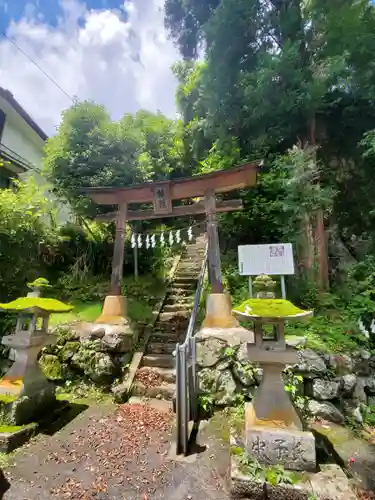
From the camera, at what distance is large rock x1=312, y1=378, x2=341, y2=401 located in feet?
17.2

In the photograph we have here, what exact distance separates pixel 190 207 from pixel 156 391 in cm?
436

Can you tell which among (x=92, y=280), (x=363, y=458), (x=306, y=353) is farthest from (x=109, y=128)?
(x=363, y=458)

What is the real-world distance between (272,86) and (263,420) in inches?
344

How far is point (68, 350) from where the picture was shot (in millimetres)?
6613

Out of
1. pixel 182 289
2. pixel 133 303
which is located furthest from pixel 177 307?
pixel 133 303

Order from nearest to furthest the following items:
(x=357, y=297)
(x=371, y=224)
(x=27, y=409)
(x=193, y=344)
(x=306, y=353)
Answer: (x=27, y=409) → (x=193, y=344) → (x=306, y=353) → (x=357, y=297) → (x=371, y=224)

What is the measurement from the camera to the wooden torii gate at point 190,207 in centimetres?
670

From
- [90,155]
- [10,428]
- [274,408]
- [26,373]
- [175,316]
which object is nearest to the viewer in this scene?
[274,408]

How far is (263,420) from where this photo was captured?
362cm

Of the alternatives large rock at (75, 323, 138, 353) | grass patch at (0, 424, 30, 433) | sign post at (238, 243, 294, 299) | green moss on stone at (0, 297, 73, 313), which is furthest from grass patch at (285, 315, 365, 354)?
grass patch at (0, 424, 30, 433)

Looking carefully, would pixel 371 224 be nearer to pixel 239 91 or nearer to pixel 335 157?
pixel 335 157

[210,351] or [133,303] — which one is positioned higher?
[133,303]

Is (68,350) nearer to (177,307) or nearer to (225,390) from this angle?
(177,307)

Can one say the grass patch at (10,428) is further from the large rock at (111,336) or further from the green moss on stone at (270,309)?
the green moss on stone at (270,309)
